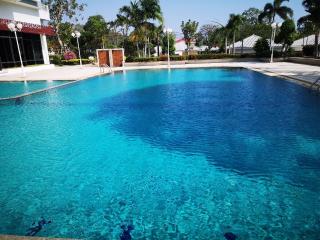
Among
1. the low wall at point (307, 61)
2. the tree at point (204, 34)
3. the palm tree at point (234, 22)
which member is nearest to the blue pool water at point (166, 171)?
the low wall at point (307, 61)

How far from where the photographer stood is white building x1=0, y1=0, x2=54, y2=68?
1183 inches

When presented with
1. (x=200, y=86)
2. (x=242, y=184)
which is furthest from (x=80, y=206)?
(x=200, y=86)

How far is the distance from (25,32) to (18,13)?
2.93 metres

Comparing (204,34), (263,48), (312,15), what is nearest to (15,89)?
(312,15)

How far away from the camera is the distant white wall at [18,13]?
30.5 m

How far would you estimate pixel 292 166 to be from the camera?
6.49 m

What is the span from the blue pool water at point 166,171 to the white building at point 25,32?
69.7 feet

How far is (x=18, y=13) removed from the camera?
109 feet

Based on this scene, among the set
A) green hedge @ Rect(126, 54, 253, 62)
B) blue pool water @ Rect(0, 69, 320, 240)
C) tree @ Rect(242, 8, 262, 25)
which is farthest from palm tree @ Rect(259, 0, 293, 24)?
tree @ Rect(242, 8, 262, 25)

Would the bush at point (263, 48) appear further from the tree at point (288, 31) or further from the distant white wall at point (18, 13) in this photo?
the distant white wall at point (18, 13)

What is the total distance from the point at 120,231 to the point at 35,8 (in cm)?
4042

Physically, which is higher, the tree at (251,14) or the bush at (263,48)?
the tree at (251,14)

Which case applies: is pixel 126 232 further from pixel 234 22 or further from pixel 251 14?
pixel 251 14

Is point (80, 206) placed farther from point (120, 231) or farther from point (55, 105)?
point (55, 105)
